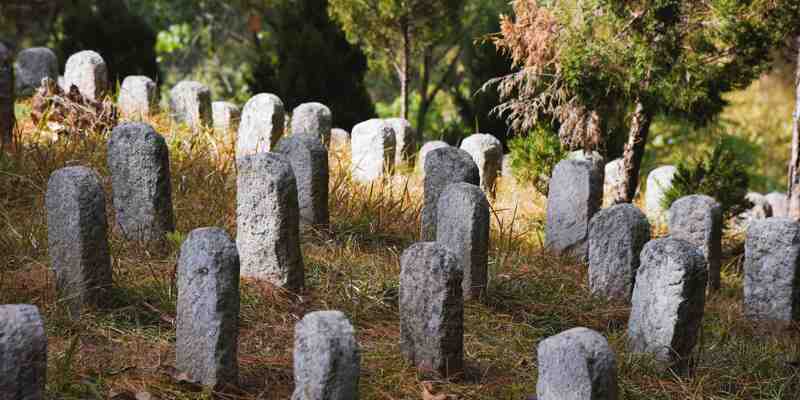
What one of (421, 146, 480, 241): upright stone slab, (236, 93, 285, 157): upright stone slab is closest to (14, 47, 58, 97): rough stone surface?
(236, 93, 285, 157): upright stone slab

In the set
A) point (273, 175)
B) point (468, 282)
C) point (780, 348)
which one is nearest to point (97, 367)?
point (273, 175)

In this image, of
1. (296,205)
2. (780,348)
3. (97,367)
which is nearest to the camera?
(97,367)

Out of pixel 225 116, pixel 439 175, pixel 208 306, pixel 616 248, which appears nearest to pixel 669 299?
pixel 616 248

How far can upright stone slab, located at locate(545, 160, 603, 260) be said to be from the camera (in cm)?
557

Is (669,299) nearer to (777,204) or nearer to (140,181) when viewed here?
(140,181)

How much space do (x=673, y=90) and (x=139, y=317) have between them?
355 centimetres

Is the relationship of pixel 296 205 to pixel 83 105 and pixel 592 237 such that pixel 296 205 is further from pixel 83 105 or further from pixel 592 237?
pixel 83 105

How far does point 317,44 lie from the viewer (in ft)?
30.8

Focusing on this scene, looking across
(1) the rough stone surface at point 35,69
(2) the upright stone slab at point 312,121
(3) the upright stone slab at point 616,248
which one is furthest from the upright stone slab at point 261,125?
(3) the upright stone slab at point 616,248

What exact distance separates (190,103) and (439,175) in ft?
9.27

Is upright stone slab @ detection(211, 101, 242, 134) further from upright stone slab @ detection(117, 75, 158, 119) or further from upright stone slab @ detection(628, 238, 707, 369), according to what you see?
upright stone slab @ detection(628, 238, 707, 369)

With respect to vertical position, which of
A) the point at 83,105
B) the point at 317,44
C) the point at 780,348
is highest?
the point at 317,44

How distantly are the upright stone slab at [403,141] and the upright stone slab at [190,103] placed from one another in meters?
1.29

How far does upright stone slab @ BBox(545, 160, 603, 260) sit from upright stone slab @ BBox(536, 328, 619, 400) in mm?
2362
